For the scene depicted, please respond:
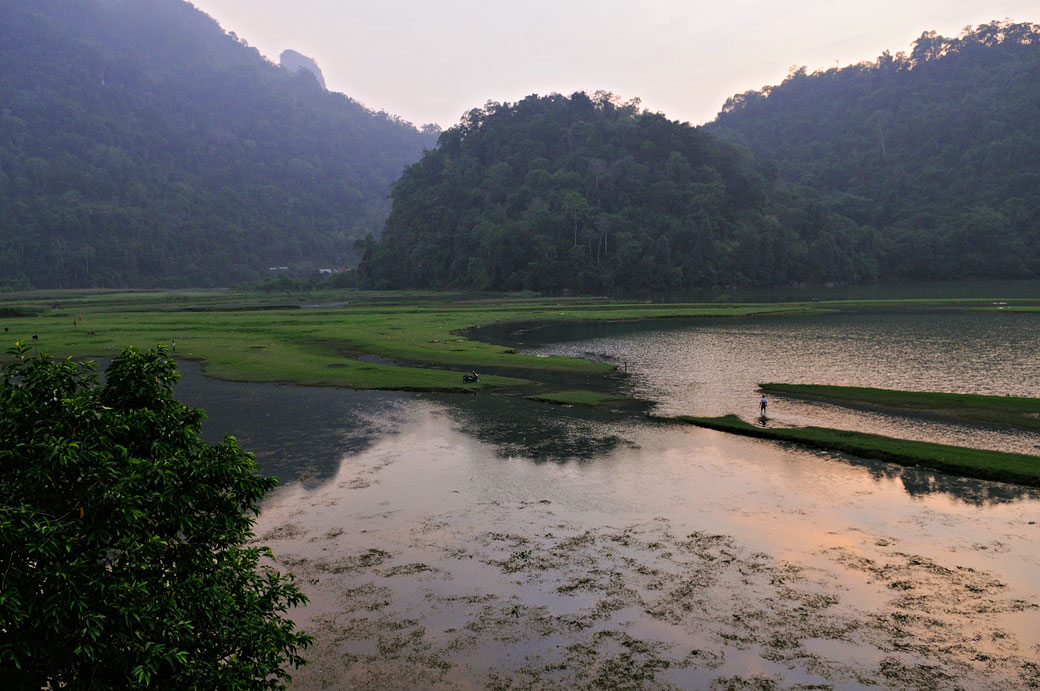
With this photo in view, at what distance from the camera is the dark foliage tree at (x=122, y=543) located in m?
10.2

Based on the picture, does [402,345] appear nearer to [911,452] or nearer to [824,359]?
[824,359]

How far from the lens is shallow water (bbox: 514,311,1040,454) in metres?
44.1

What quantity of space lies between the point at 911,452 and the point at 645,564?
19354mm

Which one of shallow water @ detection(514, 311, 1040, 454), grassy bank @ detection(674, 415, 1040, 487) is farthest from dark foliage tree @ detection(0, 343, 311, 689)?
shallow water @ detection(514, 311, 1040, 454)

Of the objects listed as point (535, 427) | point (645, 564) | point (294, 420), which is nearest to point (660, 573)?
point (645, 564)

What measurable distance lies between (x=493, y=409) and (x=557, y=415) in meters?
4.70

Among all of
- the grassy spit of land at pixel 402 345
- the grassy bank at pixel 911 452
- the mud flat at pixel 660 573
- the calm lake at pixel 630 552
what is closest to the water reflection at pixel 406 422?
the calm lake at pixel 630 552

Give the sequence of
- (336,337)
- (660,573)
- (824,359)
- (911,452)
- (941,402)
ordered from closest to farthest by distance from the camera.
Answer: (660,573), (911,452), (941,402), (824,359), (336,337)

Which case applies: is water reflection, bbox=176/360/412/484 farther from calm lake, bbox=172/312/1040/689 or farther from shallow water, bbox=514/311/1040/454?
shallow water, bbox=514/311/1040/454

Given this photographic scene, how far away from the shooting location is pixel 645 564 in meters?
23.1

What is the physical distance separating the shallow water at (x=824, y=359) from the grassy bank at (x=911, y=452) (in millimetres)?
2803

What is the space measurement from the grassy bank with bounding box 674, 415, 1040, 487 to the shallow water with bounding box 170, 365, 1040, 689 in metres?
1.32

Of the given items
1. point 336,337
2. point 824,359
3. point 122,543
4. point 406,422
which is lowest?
point 406,422

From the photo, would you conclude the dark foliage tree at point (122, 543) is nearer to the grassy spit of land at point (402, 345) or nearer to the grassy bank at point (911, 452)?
the grassy bank at point (911, 452)
